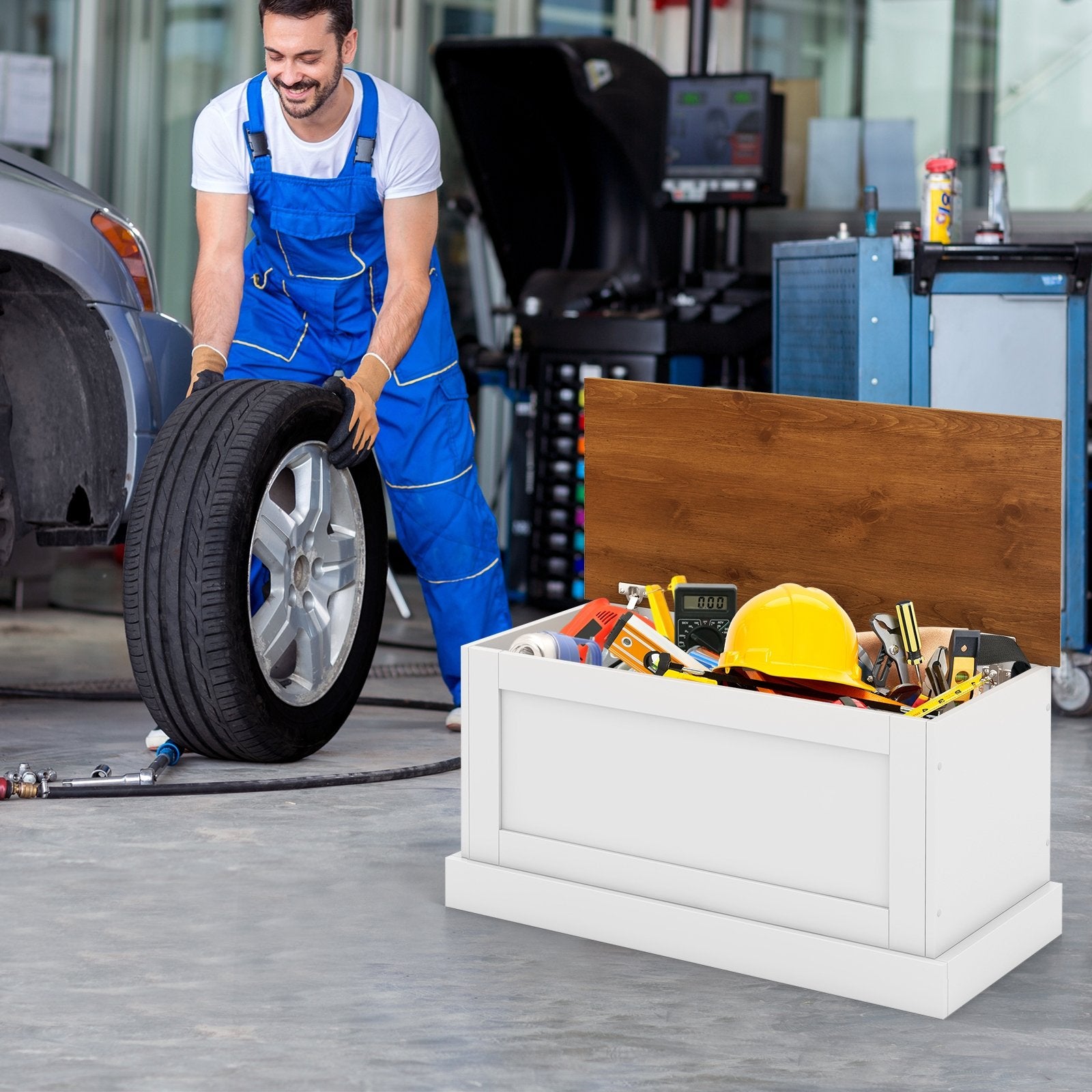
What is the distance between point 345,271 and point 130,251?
0.39 meters

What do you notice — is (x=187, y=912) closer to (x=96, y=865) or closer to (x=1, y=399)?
(x=96, y=865)

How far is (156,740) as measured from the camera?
2867mm

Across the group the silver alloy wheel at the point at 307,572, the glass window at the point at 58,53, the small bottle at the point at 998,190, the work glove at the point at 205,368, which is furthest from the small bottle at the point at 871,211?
the glass window at the point at 58,53

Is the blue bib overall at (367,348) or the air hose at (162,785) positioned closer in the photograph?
the air hose at (162,785)

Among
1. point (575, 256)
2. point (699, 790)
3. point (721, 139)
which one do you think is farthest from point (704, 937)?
point (575, 256)

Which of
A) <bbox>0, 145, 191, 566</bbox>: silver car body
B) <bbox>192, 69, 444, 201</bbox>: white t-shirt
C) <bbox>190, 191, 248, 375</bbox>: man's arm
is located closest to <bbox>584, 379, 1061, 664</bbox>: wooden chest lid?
<bbox>192, 69, 444, 201</bbox>: white t-shirt

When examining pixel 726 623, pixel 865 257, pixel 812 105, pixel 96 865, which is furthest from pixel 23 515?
pixel 812 105

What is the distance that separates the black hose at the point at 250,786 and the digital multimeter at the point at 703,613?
1.87 feet

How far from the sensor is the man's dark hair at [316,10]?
2.75 m

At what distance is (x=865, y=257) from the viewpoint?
3.38 metres

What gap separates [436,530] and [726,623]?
96 cm

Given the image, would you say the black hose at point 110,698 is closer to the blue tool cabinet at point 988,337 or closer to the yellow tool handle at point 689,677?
the blue tool cabinet at point 988,337

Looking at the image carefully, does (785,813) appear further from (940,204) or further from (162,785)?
(940,204)

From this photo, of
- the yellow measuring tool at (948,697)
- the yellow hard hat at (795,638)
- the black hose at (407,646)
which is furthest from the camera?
the black hose at (407,646)
